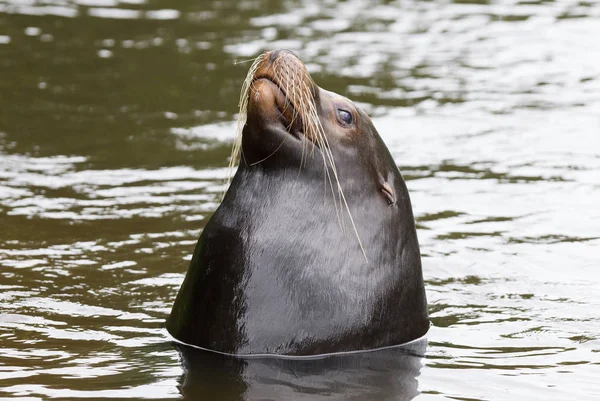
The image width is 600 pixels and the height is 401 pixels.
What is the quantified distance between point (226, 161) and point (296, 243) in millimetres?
5550

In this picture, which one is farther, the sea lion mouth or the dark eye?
the dark eye

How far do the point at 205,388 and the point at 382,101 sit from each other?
8815 mm

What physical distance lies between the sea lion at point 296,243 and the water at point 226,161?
12.2 inches

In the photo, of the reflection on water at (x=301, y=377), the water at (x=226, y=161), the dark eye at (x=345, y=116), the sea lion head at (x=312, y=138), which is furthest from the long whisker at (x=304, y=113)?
the water at (x=226, y=161)

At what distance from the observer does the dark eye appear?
8.11 meters

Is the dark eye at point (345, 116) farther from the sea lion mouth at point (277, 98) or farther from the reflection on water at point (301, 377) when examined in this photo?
the reflection on water at point (301, 377)

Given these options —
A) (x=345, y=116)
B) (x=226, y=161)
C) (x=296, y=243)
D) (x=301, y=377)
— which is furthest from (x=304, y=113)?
(x=226, y=161)

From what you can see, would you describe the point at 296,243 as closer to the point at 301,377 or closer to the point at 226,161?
the point at 301,377

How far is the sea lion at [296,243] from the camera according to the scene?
25.0 ft

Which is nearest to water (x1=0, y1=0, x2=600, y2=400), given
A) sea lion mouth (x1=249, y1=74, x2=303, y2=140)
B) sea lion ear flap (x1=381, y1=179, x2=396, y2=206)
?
sea lion ear flap (x1=381, y1=179, x2=396, y2=206)

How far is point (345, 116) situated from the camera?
812 centimetres

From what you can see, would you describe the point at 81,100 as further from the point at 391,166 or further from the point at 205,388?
the point at 205,388

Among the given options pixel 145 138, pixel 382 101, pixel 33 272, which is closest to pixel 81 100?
pixel 145 138

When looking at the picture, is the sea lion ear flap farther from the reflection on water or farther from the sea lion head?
the reflection on water
